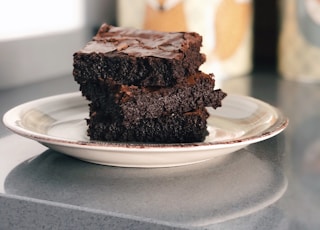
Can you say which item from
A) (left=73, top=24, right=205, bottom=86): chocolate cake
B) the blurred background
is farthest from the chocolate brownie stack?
the blurred background

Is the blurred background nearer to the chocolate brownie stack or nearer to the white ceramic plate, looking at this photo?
the white ceramic plate

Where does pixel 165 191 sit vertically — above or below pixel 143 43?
below

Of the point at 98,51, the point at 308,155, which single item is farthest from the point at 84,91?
the point at 308,155

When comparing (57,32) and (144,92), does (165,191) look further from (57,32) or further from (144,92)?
(57,32)

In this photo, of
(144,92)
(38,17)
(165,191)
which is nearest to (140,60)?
(144,92)

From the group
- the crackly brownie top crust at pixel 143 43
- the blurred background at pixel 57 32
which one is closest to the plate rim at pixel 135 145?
the crackly brownie top crust at pixel 143 43
